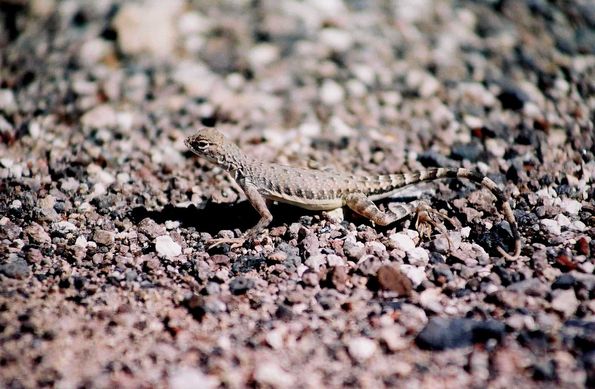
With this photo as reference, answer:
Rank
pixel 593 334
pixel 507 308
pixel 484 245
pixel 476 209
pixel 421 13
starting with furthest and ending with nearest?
pixel 421 13, pixel 476 209, pixel 484 245, pixel 507 308, pixel 593 334

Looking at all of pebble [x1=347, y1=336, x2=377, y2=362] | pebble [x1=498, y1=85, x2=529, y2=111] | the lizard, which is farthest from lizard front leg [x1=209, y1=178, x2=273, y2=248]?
pebble [x1=498, y1=85, x2=529, y2=111]

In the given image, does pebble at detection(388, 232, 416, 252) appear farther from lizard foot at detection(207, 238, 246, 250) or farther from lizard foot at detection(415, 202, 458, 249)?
lizard foot at detection(207, 238, 246, 250)

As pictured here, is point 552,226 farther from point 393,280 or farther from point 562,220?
point 393,280

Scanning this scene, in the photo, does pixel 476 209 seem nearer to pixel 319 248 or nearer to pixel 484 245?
pixel 484 245

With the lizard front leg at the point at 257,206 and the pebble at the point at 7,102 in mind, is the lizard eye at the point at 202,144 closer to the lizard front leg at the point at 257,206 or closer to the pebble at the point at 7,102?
the lizard front leg at the point at 257,206

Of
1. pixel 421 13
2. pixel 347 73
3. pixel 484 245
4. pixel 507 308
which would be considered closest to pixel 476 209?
pixel 484 245

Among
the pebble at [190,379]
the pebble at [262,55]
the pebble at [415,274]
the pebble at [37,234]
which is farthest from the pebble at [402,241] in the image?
the pebble at [262,55]

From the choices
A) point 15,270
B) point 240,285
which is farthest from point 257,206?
point 15,270
